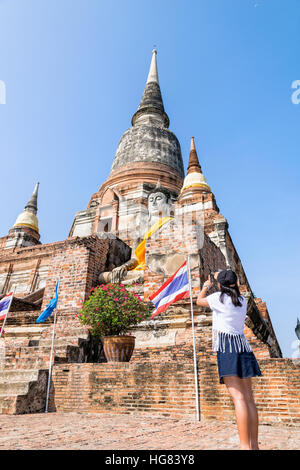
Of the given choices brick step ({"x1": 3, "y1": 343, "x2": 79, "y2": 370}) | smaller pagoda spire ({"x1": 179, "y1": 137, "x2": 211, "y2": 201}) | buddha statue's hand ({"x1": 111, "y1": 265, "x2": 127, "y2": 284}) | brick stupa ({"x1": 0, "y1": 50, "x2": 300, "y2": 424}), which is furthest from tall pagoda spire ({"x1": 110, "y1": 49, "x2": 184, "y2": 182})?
brick step ({"x1": 3, "y1": 343, "x2": 79, "y2": 370})

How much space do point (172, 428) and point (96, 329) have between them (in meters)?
2.89

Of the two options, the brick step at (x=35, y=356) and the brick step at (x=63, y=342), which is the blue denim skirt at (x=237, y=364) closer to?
the brick step at (x=35, y=356)

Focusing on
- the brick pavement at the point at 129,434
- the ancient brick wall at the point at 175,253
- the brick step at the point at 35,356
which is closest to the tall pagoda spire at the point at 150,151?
the ancient brick wall at the point at 175,253

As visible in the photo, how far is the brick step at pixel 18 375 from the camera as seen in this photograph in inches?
213

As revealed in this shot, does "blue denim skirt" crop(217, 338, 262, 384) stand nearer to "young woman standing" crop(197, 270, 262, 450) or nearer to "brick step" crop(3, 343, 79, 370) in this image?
"young woman standing" crop(197, 270, 262, 450)

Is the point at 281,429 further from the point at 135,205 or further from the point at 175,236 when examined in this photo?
the point at 135,205

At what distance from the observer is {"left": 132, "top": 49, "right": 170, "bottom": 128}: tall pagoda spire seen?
31.8 meters

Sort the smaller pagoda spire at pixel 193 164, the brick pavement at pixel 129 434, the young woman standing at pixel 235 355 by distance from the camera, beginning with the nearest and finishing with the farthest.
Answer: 1. the young woman standing at pixel 235 355
2. the brick pavement at pixel 129 434
3. the smaller pagoda spire at pixel 193 164

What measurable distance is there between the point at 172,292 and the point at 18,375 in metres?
3.13

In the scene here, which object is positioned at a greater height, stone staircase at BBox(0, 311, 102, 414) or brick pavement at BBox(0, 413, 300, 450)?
stone staircase at BBox(0, 311, 102, 414)

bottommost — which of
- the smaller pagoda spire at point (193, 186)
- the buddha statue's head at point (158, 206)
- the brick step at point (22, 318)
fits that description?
the brick step at point (22, 318)

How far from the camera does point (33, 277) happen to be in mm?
17203

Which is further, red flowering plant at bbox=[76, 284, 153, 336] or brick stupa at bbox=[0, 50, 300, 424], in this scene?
red flowering plant at bbox=[76, 284, 153, 336]
